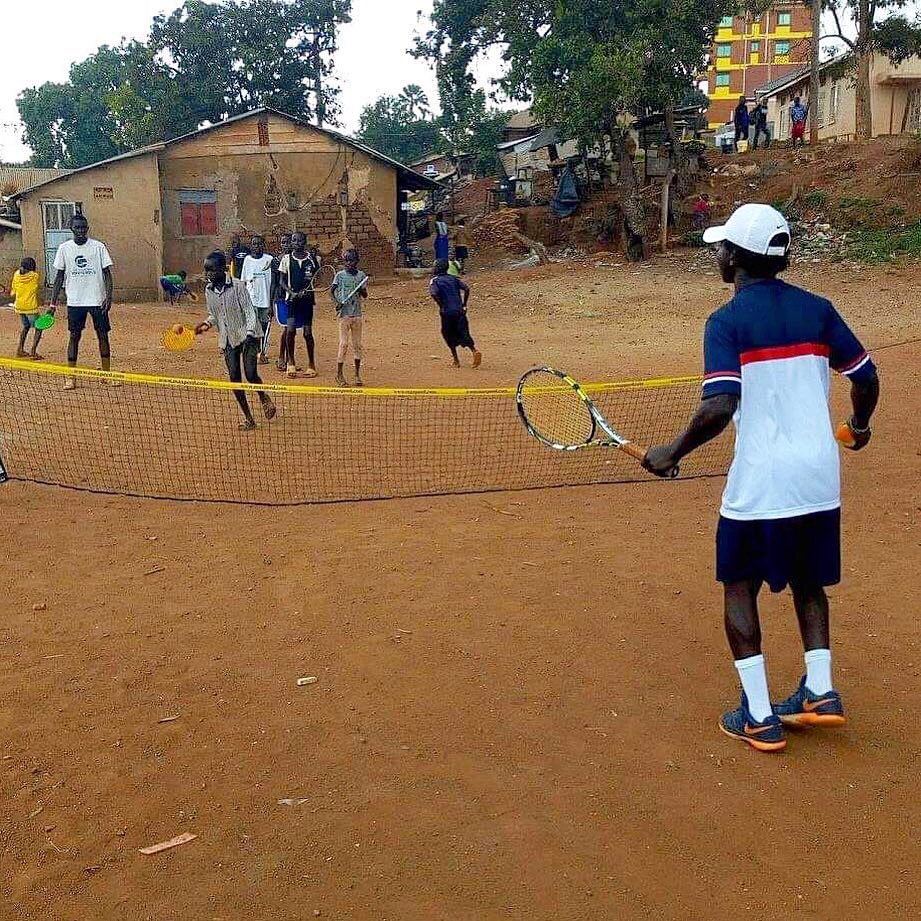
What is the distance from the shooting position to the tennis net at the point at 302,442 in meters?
7.43

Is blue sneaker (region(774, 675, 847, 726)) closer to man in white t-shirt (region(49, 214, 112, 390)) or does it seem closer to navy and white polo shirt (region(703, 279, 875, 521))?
navy and white polo shirt (region(703, 279, 875, 521))

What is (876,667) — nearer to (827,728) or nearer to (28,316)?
(827,728)

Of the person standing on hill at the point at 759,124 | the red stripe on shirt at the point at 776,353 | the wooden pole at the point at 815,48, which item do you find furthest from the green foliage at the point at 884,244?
the red stripe on shirt at the point at 776,353

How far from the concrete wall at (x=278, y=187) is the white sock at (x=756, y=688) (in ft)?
78.1

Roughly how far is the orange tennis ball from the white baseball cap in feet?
2.80

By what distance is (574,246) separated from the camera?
28625mm

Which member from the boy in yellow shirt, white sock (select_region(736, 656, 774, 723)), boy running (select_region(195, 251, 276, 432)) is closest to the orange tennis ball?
white sock (select_region(736, 656, 774, 723))

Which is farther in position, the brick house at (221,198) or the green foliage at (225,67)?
the green foliage at (225,67)

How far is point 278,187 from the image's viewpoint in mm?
25812

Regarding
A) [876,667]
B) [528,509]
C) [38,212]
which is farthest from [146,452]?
[38,212]

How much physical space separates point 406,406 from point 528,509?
13.2ft

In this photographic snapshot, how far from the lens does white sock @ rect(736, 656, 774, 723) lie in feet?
12.1

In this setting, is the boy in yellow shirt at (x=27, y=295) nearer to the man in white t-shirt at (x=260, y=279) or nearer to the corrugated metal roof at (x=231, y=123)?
the man in white t-shirt at (x=260, y=279)

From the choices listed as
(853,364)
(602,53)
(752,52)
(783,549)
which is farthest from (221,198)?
(752,52)
